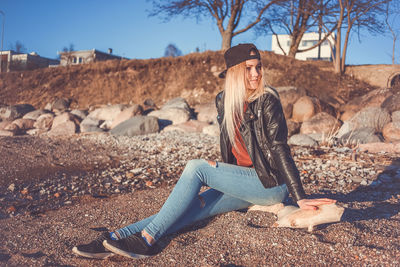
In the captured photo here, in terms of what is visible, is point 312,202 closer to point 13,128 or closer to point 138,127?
point 138,127

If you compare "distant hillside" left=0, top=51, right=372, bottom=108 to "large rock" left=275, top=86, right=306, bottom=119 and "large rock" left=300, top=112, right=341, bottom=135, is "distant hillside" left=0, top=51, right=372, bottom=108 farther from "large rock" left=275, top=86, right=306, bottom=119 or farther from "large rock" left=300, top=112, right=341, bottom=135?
"large rock" left=300, top=112, right=341, bottom=135

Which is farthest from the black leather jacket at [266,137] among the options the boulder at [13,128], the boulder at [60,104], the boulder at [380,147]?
the boulder at [60,104]

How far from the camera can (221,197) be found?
9.86ft

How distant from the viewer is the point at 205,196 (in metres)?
2.96

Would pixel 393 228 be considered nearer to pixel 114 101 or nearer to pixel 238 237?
pixel 238 237

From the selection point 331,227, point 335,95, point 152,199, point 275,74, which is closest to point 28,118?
point 275,74

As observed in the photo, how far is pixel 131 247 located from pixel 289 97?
8.80 meters

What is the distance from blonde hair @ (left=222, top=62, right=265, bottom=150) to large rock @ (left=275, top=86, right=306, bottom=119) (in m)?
7.31

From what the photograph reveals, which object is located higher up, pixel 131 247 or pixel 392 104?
pixel 392 104

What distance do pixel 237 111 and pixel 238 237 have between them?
105 centimetres

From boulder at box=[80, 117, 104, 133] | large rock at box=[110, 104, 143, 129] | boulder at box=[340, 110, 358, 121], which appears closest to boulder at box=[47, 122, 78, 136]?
boulder at box=[80, 117, 104, 133]

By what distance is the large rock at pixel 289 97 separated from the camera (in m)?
9.95

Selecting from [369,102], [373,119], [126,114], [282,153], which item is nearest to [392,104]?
[373,119]

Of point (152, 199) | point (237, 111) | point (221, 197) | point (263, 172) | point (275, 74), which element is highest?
point (275, 74)
